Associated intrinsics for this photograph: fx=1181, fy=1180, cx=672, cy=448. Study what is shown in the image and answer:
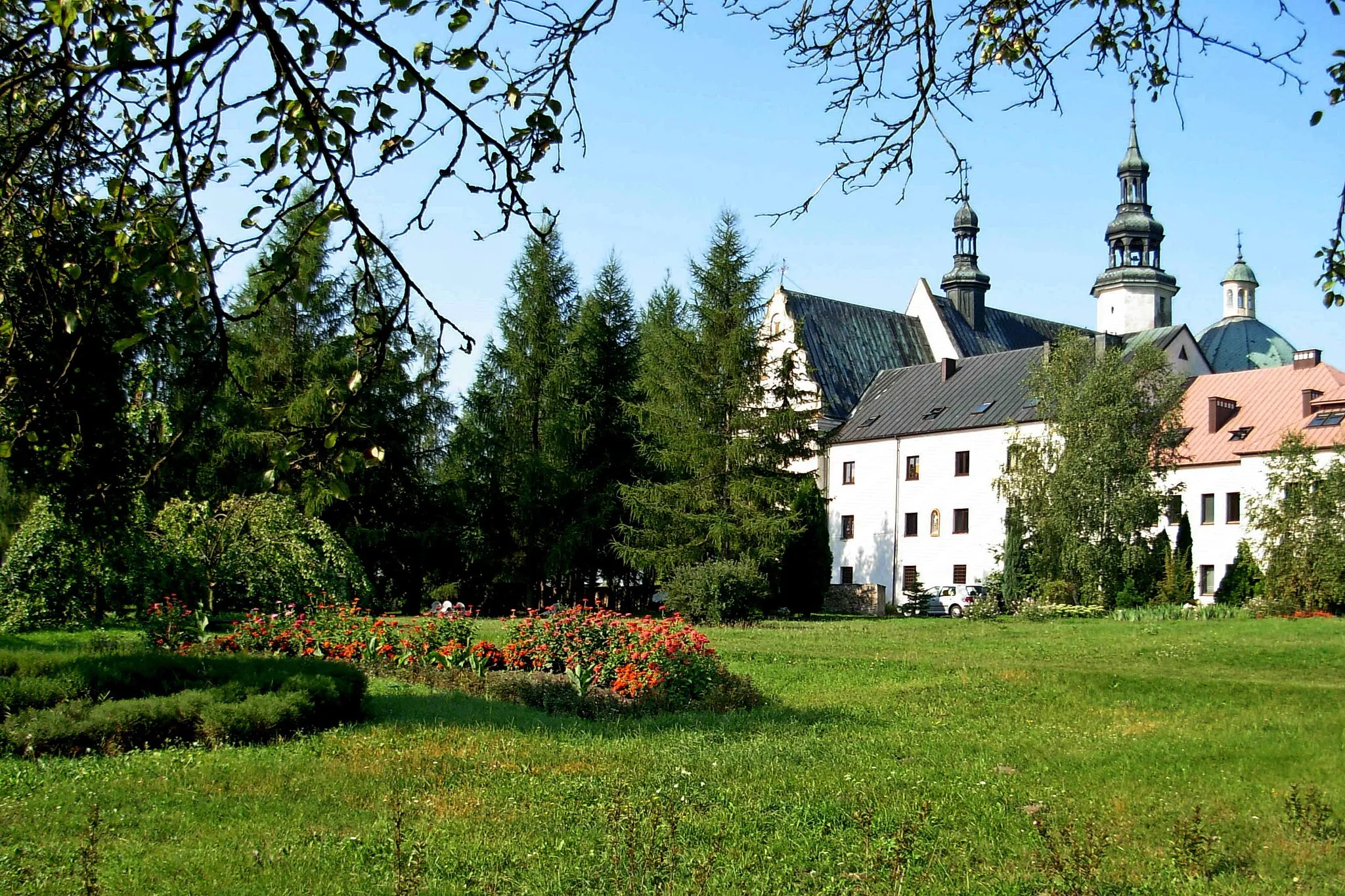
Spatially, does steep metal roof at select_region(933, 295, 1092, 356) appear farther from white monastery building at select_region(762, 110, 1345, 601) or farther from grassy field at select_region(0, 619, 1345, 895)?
grassy field at select_region(0, 619, 1345, 895)

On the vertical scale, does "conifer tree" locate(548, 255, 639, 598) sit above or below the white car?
above

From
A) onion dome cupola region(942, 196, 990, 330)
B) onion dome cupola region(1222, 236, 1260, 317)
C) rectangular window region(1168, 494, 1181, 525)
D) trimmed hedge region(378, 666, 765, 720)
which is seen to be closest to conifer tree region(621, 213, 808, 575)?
rectangular window region(1168, 494, 1181, 525)

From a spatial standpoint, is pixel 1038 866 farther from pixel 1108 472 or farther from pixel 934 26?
pixel 1108 472

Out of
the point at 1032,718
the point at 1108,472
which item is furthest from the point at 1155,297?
the point at 1032,718

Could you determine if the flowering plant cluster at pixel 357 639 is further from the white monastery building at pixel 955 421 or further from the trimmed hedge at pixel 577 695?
the white monastery building at pixel 955 421

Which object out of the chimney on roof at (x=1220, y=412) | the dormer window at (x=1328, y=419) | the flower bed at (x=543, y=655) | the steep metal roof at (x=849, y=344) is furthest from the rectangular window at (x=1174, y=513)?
the flower bed at (x=543, y=655)

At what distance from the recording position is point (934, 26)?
6.07 meters

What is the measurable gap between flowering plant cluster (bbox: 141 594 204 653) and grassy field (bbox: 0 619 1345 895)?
447 cm

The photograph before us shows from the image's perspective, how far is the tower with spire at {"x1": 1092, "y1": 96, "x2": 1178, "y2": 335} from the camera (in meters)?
76.4

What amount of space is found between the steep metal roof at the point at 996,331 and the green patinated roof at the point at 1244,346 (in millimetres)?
10188

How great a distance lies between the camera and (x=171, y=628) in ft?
53.6

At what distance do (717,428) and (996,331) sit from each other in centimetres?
3530

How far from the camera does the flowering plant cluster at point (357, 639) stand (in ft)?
48.8

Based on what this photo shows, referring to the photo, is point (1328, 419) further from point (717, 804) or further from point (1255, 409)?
point (717, 804)
